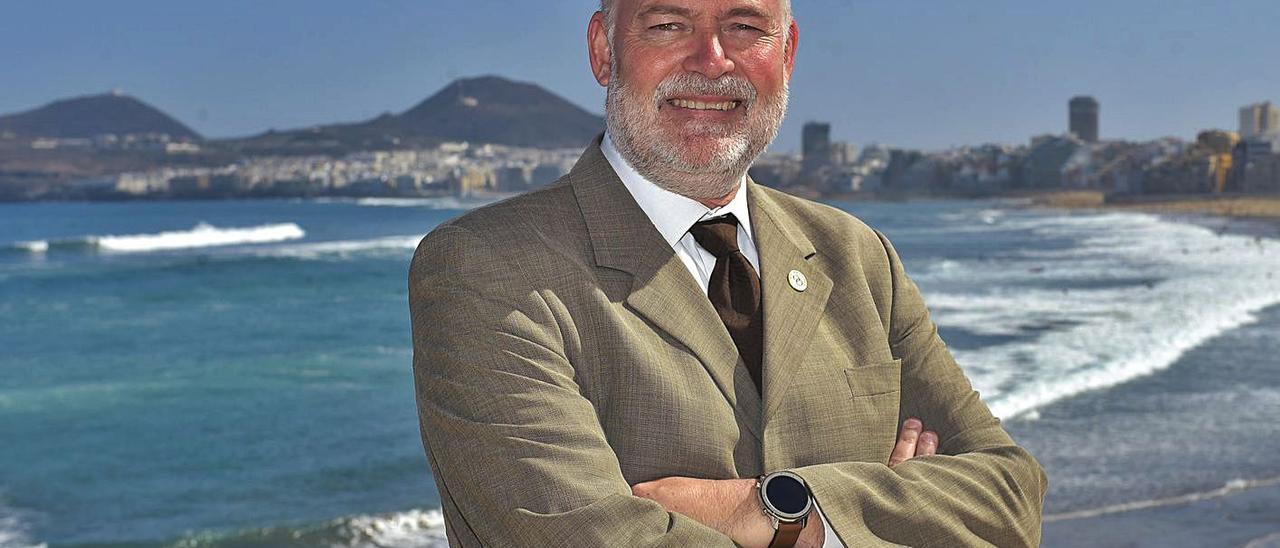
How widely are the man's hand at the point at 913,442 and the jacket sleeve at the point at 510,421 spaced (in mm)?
401

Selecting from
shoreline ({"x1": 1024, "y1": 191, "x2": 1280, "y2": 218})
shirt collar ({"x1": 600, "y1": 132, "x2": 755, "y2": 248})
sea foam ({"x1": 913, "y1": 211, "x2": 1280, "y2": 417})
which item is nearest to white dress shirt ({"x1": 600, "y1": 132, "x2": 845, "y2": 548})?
shirt collar ({"x1": 600, "y1": 132, "x2": 755, "y2": 248})

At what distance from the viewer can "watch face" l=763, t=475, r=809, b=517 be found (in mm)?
1592

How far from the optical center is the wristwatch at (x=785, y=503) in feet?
5.21

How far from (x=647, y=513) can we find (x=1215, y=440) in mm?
8204

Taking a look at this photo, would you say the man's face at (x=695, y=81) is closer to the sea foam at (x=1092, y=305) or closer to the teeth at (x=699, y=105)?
the teeth at (x=699, y=105)

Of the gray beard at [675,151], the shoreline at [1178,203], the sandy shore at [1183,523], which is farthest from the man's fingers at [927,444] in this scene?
the shoreline at [1178,203]

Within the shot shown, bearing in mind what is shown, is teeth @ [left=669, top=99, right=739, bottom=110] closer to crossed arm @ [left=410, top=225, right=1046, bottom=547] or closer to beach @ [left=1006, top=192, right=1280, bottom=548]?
crossed arm @ [left=410, top=225, right=1046, bottom=547]

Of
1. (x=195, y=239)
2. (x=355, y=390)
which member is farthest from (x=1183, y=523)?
(x=195, y=239)

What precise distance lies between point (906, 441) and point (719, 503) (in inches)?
15.4

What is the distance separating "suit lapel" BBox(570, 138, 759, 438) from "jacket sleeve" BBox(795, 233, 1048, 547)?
158 mm

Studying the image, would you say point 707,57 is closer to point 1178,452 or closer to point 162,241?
point 1178,452

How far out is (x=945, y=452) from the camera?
6.20 ft

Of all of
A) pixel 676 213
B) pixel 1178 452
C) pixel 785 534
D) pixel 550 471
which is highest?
pixel 676 213

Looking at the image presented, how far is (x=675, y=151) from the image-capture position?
1693 mm
